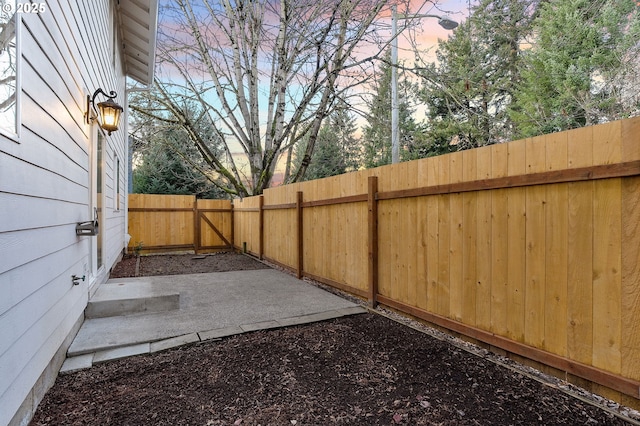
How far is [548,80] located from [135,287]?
12456 mm

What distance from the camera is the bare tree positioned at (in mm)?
7641

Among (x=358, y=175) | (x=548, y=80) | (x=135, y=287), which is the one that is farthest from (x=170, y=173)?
(x=548, y=80)

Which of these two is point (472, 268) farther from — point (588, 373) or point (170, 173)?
point (170, 173)

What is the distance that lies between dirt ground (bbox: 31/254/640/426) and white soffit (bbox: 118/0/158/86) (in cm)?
542

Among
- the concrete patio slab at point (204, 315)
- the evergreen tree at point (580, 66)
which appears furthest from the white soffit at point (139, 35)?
the evergreen tree at point (580, 66)

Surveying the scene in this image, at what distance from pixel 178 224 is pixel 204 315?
20.1 ft

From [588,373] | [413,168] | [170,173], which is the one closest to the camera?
[588,373]

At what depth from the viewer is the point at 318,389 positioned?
7.23 ft

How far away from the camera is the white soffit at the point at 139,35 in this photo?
18.4ft

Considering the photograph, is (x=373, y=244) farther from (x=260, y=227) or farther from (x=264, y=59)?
(x=264, y=59)

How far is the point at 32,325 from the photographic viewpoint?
181 cm

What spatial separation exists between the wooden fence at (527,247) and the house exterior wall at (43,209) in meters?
2.85

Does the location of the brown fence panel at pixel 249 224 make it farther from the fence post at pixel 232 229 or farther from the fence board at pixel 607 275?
the fence board at pixel 607 275

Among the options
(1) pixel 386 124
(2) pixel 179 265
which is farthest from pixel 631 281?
(1) pixel 386 124
